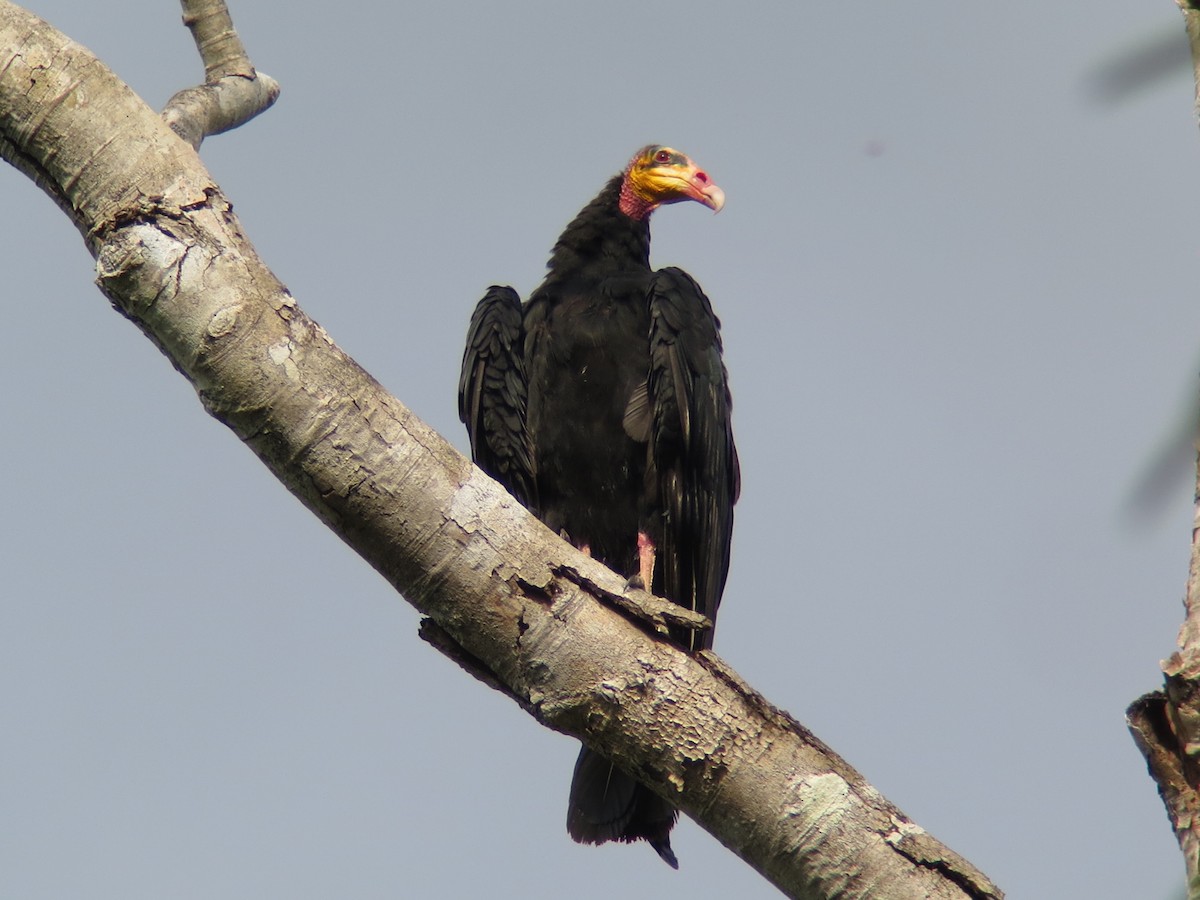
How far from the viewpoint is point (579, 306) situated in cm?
477

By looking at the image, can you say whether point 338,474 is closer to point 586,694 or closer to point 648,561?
point 586,694

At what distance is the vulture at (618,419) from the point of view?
448 cm

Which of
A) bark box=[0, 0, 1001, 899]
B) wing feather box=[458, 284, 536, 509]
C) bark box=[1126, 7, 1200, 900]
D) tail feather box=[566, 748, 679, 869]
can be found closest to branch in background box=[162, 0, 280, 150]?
bark box=[0, 0, 1001, 899]

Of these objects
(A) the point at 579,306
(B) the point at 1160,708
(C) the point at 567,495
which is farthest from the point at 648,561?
(B) the point at 1160,708

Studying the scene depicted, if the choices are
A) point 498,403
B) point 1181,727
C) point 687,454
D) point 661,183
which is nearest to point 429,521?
point 1181,727

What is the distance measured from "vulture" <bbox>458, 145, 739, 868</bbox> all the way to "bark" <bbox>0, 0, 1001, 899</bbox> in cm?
201

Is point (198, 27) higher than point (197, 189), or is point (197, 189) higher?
A: point (198, 27)

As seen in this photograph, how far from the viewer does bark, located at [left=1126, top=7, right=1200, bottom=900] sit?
1700 mm

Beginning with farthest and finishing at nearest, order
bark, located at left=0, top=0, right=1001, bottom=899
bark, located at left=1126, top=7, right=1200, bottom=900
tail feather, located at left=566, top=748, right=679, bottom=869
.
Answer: tail feather, located at left=566, top=748, right=679, bottom=869 → bark, located at left=0, top=0, right=1001, bottom=899 → bark, located at left=1126, top=7, right=1200, bottom=900

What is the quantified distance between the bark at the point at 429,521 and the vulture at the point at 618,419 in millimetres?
2014

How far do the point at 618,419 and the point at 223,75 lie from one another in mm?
1768

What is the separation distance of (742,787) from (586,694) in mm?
325

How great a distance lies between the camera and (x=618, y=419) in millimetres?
4578

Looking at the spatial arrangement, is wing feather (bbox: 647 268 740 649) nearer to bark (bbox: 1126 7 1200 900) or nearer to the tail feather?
the tail feather
